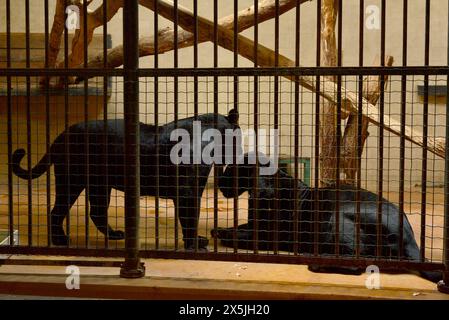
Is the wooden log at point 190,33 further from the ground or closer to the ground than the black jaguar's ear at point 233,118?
further from the ground

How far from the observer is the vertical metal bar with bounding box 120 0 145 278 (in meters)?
3.49

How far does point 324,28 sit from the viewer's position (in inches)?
220

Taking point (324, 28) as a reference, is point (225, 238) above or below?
below

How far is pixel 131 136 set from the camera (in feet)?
11.5

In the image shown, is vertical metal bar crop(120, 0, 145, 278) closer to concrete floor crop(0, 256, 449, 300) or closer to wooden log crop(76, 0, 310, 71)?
concrete floor crop(0, 256, 449, 300)

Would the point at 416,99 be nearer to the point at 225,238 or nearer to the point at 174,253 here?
the point at 225,238

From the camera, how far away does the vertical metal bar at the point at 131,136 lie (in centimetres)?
349

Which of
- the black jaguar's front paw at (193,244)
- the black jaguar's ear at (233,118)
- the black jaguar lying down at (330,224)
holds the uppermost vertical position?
the black jaguar's ear at (233,118)

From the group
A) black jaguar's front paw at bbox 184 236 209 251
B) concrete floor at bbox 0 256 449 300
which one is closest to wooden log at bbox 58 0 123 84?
black jaguar's front paw at bbox 184 236 209 251

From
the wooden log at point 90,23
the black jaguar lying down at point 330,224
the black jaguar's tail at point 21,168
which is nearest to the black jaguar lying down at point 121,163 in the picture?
→ the black jaguar's tail at point 21,168

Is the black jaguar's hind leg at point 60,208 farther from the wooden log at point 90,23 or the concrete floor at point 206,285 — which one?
the wooden log at point 90,23

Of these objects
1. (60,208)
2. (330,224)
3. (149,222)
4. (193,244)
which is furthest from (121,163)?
(330,224)

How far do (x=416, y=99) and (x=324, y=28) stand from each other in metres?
3.55
